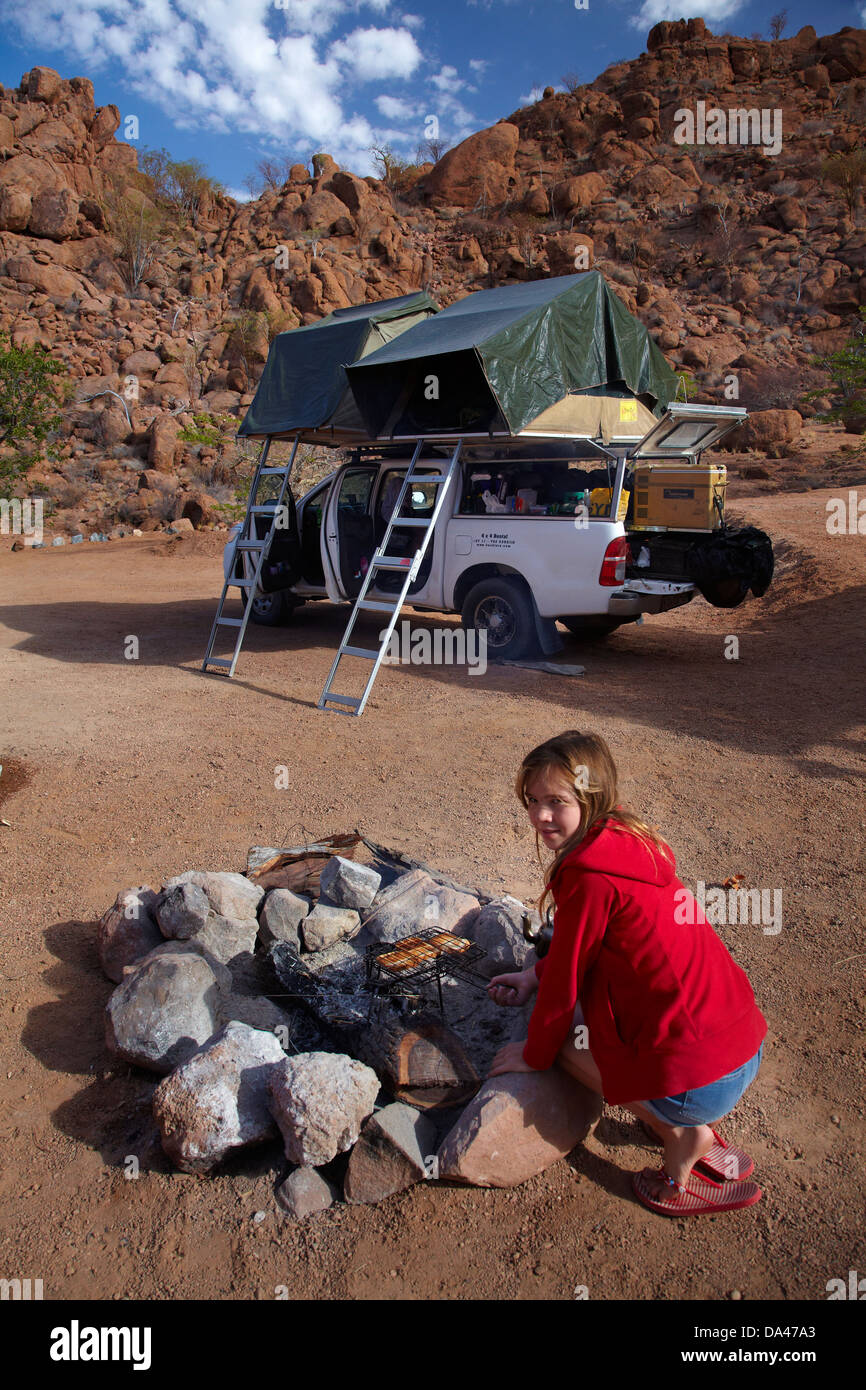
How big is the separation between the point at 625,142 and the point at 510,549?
52434 millimetres

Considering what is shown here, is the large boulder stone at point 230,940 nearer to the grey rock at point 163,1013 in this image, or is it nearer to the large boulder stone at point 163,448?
the grey rock at point 163,1013

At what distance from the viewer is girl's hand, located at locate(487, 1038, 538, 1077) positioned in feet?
8.25

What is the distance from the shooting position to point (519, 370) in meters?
7.08

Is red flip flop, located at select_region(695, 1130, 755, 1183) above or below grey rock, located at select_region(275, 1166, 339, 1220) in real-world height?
above

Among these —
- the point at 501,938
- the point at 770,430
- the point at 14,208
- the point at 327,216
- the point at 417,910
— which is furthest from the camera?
the point at 327,216

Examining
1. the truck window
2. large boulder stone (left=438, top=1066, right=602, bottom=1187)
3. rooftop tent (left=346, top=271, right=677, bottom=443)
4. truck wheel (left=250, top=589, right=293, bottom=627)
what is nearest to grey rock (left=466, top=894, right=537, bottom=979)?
large boulder stone (left=438, top=1066, right=602, bottom=1187)

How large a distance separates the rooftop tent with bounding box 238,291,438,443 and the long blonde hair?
6507mm

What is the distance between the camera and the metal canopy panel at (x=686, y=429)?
7434 millimetres

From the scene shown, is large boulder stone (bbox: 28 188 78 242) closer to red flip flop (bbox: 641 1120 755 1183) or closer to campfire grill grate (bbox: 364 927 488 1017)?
campfire grill grate (bbox: 364 927 488 1017)

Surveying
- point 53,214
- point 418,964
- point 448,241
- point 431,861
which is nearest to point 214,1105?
point 418,964

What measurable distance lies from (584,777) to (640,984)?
585mm

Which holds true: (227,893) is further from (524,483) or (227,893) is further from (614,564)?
(524,483)

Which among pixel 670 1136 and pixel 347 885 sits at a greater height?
pixel 347 885

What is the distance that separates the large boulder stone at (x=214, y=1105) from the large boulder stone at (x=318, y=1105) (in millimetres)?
74
